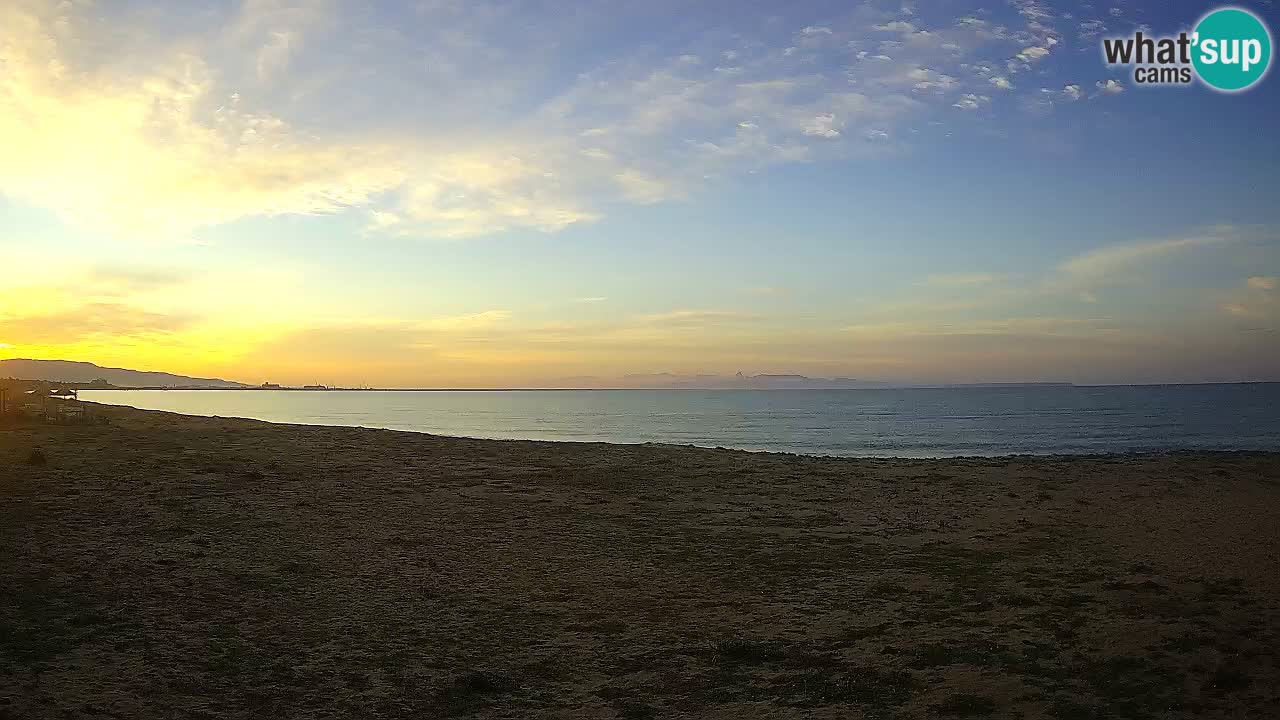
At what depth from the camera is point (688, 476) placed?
22125mm

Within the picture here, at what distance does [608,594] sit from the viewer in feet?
37.2

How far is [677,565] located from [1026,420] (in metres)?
76.1

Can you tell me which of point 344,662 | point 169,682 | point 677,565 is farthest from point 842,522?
point 169,682

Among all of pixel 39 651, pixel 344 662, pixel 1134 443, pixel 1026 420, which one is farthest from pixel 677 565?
pixel 1026 420

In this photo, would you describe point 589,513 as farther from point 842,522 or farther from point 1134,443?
point 1134,443

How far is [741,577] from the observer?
12305 mm

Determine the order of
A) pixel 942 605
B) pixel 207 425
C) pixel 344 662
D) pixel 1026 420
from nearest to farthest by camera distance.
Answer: pixel 344 662, pixel 942 605, pixel 207 425, pixel 1026 420

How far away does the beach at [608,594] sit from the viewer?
24.9 ft

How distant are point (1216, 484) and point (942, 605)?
1501 cm

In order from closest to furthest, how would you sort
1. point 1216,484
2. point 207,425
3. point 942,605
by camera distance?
point 942,605, point 1216,484, point 207,425

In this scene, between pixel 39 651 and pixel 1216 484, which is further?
pixel 1216 484

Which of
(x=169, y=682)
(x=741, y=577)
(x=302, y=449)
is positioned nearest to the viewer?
(x=169, y=682)

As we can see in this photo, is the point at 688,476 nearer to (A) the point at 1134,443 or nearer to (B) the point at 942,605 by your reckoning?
(B) the point at 942,605

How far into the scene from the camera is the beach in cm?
759
